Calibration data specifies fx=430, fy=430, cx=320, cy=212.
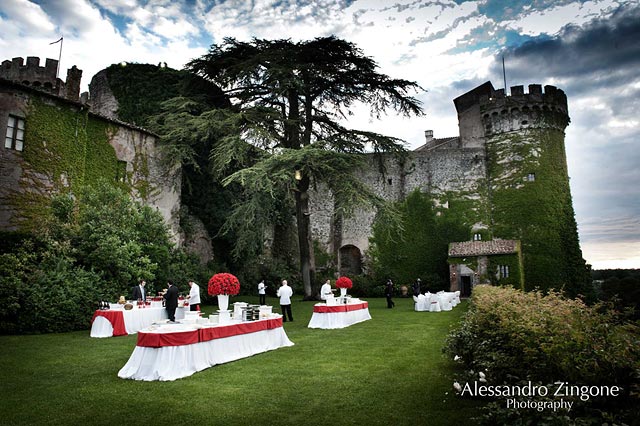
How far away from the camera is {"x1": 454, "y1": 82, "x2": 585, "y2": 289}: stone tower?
1048 inches

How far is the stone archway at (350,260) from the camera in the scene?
30719 millimetres

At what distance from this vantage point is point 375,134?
21.4m

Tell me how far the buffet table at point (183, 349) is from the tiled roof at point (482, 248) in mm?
20726

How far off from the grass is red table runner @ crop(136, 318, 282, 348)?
521mm

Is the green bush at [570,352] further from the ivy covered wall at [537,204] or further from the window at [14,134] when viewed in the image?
the ivy covered wall at [537,204]

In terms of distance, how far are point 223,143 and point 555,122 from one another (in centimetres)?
2225

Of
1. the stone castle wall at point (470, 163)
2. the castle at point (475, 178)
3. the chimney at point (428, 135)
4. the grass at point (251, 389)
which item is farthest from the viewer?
the chimney at point (428, 135)

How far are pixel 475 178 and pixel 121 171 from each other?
2159 centimetres

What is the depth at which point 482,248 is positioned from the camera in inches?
1036

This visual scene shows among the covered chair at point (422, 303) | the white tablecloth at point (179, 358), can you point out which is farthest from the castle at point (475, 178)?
the white tablecloth at point (179, 358)

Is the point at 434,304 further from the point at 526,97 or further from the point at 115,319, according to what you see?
the point at 526,97

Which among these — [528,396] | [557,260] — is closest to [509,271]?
[557,260]

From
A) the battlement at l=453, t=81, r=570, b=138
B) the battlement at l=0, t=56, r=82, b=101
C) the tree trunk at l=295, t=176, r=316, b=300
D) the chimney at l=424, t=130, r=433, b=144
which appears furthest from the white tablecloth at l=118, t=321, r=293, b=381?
the chimney at l=424, t=130, r=433, b=144

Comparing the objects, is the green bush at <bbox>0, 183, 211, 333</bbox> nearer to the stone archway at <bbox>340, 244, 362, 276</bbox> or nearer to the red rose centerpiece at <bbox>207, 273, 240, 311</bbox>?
the red rose centerpiece at <bbox>207, 273, 240, 311</bbox>
